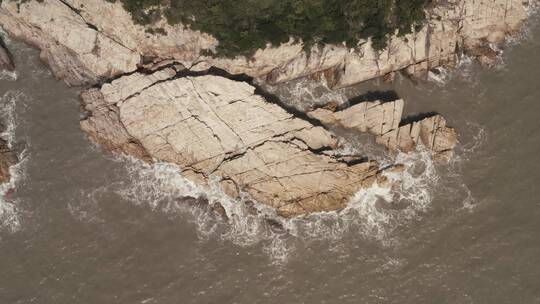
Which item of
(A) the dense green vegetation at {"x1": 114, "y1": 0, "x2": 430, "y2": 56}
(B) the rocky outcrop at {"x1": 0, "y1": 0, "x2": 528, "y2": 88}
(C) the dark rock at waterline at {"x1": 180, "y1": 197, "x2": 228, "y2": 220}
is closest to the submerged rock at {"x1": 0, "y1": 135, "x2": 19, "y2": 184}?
(B) the rocky outcrop at {"x1": 0, "y1": 0, "x2": 528, "y2": 88}

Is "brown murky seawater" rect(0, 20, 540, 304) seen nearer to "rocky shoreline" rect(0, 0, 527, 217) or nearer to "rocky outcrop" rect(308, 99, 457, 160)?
"rocky outcrop" rect(308, 99, 457, 160)

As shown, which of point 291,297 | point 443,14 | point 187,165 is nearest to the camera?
point 291,297

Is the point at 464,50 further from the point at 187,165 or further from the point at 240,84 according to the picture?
the point at 187,165

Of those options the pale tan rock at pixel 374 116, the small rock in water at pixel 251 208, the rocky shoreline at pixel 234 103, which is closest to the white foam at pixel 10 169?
the rocky shoreline at pixel 234 103

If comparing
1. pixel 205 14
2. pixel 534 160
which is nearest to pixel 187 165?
pixel 205 14

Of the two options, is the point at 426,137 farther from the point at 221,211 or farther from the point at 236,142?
the point at 221,211

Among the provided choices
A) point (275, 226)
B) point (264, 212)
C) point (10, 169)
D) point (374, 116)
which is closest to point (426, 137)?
point (374, 116)

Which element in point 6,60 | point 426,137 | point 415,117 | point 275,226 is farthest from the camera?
point 415,117
